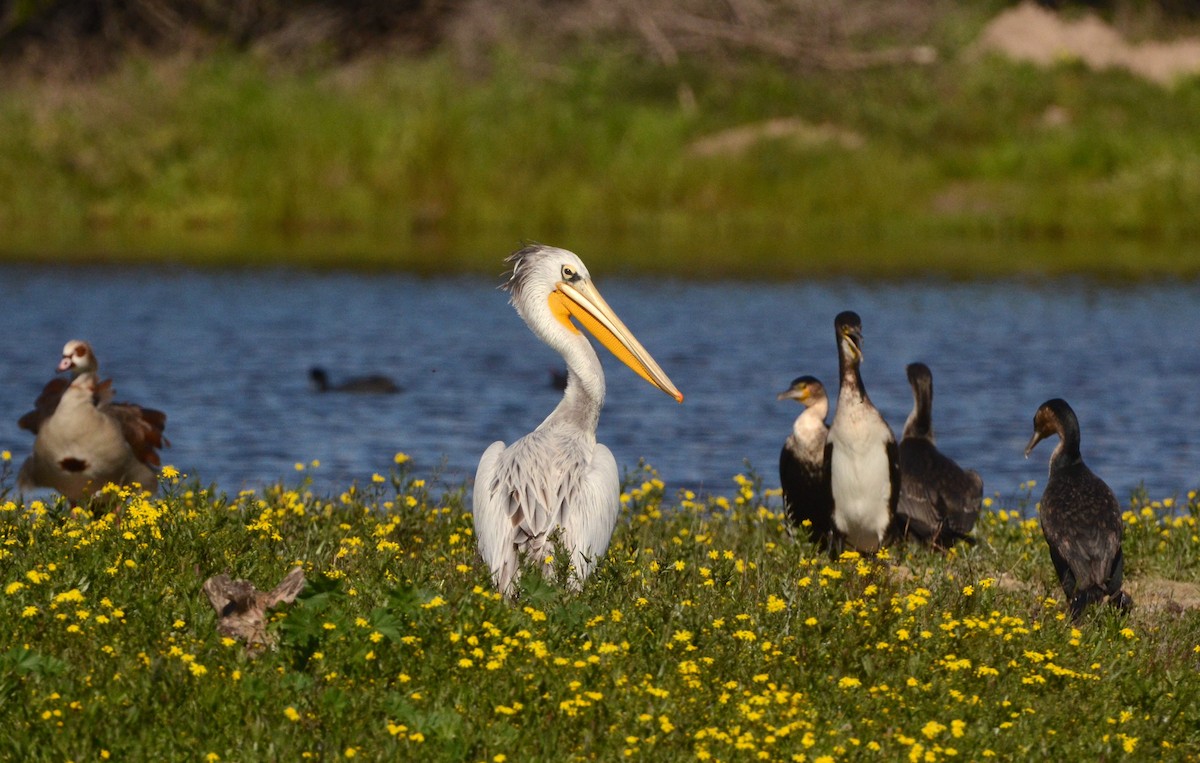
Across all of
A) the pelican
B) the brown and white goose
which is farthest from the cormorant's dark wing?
the brown and white goose

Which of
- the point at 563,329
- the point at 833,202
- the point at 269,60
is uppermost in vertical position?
the point at 269,60

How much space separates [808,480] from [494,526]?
10.2 ft

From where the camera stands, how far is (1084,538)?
921 centimetres

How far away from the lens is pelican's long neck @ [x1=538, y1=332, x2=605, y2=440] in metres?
8.93

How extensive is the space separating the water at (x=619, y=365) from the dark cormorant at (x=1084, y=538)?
5.84 metres

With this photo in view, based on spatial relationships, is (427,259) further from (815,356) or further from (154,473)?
(154,473)

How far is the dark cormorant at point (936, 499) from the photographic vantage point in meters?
11.1

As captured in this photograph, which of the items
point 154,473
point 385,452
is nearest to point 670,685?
point 154,473

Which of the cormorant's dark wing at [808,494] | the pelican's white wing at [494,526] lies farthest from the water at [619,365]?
the pelican's white wing at [494,526]

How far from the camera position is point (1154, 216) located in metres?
37.1

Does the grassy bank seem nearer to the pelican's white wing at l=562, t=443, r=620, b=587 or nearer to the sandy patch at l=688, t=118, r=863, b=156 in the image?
the sandy patch at l=688, t=118, r=863, b=156

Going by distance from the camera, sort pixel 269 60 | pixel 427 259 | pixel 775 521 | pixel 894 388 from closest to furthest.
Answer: pixel 775 521, pixel 894 388, pixel 427 259, pixel 269 60

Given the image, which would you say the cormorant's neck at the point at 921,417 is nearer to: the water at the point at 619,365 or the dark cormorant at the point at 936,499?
the dark cormorant at the point at 936,499

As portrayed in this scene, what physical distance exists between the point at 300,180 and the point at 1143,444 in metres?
23.5
